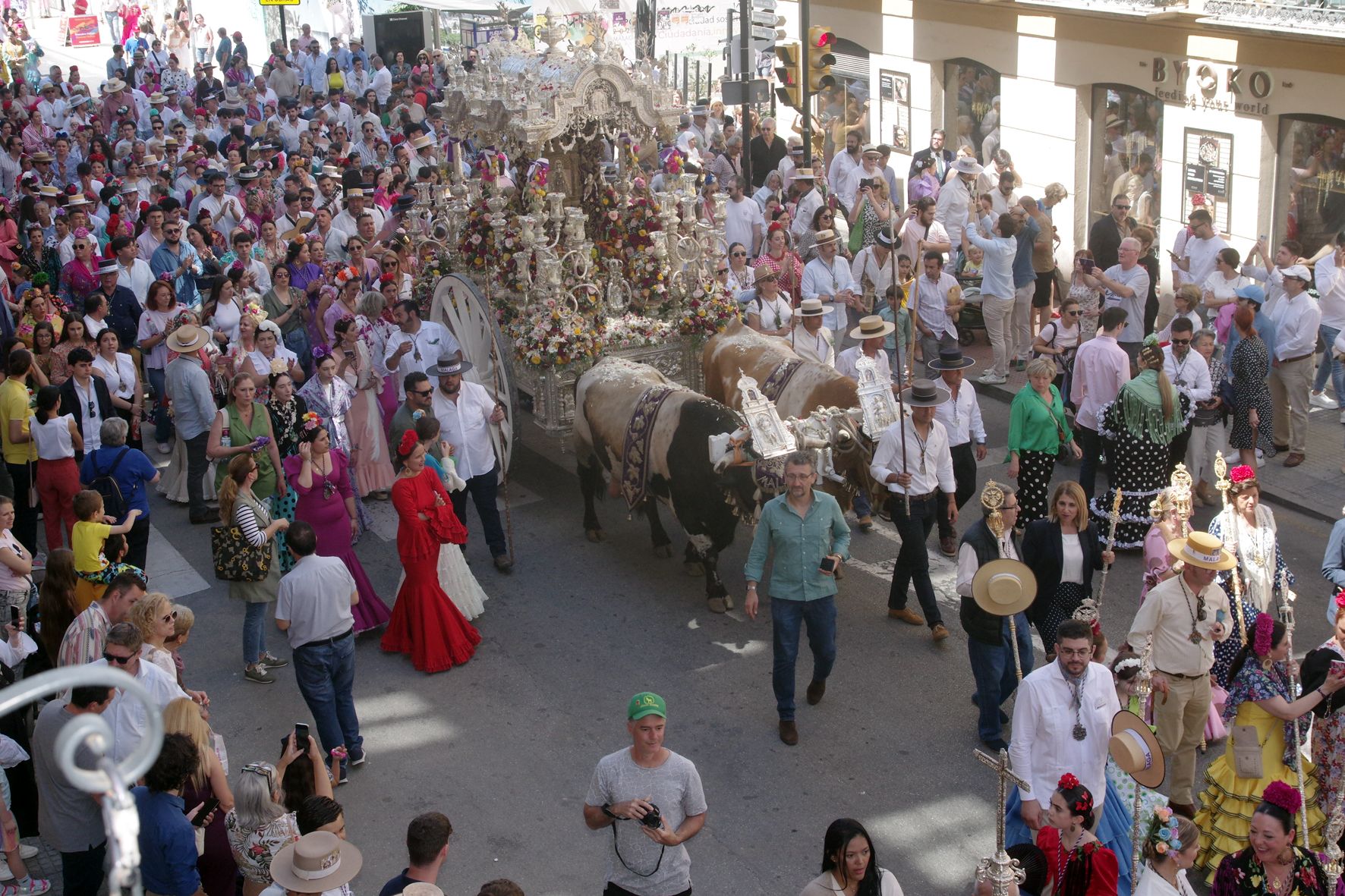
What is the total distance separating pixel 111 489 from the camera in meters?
9.52

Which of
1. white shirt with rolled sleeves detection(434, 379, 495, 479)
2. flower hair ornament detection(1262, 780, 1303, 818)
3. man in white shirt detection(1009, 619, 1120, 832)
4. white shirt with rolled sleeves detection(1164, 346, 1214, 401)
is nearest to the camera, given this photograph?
flower hair ornament detection(1262, 780, 1303, 818)

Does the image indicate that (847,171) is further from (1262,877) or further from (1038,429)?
(1262,877)

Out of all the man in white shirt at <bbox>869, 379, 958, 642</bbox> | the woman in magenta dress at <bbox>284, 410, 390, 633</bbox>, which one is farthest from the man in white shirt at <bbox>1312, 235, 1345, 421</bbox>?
the woman in magenta dress at <bbox>284, 410, 390, 633</bbox>

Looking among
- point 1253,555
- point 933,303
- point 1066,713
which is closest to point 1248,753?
point 1066,713

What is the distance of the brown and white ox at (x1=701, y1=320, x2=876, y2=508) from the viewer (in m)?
9.57

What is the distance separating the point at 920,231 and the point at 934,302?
6.08 feet

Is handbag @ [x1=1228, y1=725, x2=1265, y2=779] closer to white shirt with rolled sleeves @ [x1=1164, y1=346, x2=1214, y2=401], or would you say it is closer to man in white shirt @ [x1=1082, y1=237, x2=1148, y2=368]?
white shirt with rolled sleeves @ [x1=1164, y1=346, x2=1214, y2=401]

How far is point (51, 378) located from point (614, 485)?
4.48 meters

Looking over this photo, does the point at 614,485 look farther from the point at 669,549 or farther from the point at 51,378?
the point at 51,378

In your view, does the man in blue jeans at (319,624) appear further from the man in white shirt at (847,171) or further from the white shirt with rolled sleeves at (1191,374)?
the man in white shirt at (847,171)

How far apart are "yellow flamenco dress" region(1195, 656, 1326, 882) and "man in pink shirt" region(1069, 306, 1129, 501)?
412 cm

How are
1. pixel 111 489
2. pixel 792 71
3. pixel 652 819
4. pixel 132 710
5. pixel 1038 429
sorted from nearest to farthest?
pixel 652 819, pixel 132 710, pixel 111 489, pixel 1038 429, pixel 792 71

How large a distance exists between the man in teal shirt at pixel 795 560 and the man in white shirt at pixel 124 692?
3059 millimetres

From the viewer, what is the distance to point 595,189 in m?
13.3
